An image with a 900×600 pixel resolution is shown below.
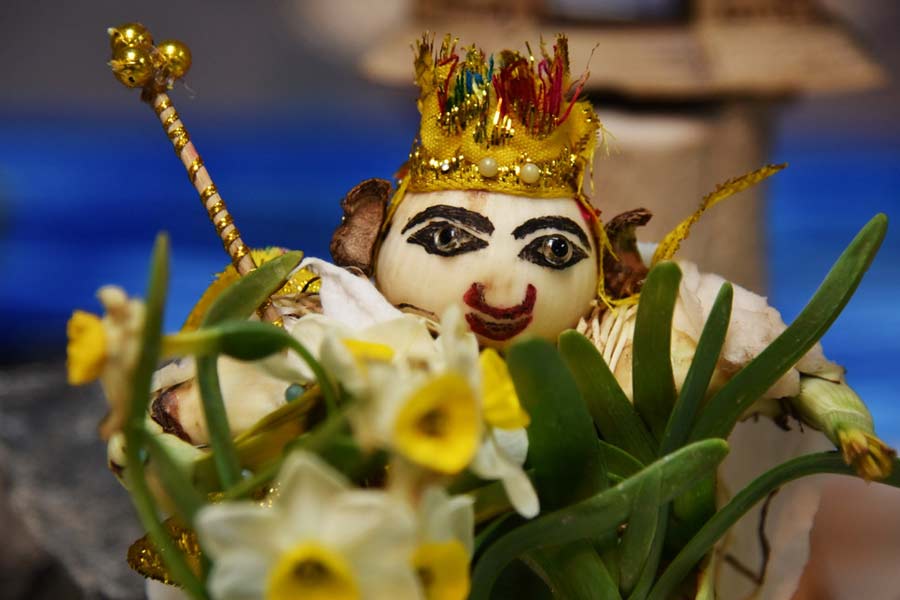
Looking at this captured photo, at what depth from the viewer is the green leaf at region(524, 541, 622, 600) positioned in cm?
47

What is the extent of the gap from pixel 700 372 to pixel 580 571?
10 centimetres

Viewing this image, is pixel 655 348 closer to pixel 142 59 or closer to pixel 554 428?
pixel 554 428

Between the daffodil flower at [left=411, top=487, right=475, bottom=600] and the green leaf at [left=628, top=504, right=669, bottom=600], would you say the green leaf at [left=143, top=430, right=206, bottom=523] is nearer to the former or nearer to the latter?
the daffodil flower at [left=411, top=487, right=475, bottom=600]

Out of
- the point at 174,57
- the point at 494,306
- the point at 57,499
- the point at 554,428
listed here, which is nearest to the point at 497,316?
the point at 494,306


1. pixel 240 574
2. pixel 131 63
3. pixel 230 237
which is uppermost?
pixel 131 63

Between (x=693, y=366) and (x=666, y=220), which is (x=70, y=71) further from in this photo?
(x=693, y=366)

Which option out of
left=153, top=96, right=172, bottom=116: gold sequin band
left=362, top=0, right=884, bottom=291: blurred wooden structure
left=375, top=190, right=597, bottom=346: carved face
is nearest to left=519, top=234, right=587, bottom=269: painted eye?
left=375, top=190, right=597, bottom=346: carved face

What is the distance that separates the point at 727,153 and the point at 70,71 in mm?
838

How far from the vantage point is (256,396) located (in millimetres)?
509

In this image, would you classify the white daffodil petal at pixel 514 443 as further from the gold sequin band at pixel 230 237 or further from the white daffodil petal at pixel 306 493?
the gold sequin band at pixel 230 237

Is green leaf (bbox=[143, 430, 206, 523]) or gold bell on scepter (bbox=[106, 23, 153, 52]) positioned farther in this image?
gold bell on scepter (bbox=[106, 23, 153, 52])

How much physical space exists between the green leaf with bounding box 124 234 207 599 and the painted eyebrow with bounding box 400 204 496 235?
23 centimetres

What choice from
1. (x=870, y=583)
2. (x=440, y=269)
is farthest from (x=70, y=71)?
(x=870, y=583)

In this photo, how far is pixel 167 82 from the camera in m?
0.56
